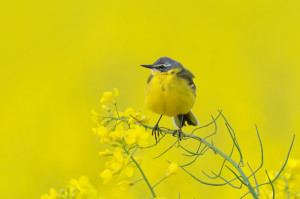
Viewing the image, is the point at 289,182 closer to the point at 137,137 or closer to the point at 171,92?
the point at 137,137

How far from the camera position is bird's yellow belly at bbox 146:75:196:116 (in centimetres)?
433

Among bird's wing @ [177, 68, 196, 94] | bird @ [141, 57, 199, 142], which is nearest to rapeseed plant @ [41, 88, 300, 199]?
bird @ [141, 57, 199, 142]

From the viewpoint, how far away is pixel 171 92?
440cm

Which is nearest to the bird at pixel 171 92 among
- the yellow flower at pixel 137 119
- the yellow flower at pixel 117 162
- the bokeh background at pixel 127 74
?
→ the bokeh background at pixel 127 74

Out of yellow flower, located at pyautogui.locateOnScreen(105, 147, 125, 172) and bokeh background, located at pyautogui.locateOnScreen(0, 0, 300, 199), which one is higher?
bokeh background, located at pyautogui.locateOnScreen(0, 0, 300, 199)

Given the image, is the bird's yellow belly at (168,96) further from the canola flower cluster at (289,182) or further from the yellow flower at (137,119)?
the canola flower cluster at (289,182)

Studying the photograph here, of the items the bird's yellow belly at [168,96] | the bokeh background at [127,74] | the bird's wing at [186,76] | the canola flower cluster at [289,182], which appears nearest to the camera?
the canola flower cluster at [289,182]

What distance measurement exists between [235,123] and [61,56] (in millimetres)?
5818

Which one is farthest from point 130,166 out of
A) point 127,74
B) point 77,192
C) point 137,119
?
point 127,74

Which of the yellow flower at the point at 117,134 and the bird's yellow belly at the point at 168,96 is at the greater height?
the bird's yellow belly at the point at 168,96

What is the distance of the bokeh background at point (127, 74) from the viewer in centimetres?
669

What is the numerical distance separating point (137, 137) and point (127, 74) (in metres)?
7.49

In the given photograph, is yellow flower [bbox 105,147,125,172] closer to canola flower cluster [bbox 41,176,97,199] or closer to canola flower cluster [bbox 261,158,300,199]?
canola flower cluster [bbox 41,176,97,199]

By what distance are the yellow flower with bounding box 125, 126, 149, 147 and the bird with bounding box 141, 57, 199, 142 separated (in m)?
1.40
